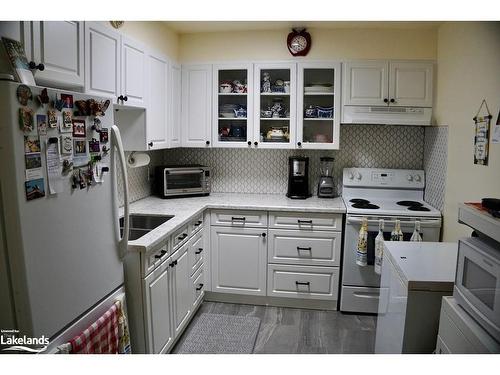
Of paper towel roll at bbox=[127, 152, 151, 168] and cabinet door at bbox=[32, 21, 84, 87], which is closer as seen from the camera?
cabinet door at bbox=[32, 21, 84, 87]

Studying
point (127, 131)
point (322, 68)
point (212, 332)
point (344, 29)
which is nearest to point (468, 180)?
point (322, 68)

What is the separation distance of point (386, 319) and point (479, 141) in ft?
4.04

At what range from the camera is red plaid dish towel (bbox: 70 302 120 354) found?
1.46 metres

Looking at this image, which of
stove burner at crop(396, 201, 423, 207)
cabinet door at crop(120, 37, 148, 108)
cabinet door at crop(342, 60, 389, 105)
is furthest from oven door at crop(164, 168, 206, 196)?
stove burner at crop(396, 201, 423, 207)

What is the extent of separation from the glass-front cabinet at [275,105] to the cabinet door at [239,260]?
82cm

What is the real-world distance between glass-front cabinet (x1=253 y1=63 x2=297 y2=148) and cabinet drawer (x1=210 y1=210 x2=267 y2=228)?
0.64m

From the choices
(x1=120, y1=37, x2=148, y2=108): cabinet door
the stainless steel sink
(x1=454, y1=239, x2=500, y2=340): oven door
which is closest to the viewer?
(x1=454, y1=239, x2=500, y2=340): oven door

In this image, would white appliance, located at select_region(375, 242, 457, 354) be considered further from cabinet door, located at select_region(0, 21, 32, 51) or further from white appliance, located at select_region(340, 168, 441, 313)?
cabinet door, located at select_region(0, 21, 32, 51)

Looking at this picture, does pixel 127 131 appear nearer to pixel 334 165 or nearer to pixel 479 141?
pixel 334 165

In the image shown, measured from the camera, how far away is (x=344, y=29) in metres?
3.23

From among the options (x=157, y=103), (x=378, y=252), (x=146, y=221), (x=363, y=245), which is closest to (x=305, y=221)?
(x=363, y=245)

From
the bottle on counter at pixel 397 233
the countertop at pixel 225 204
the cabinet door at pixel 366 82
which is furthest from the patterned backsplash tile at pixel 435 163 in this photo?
the countertop at pixel 225 204

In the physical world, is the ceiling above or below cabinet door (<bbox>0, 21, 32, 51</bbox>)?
above

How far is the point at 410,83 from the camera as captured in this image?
10.2ft
